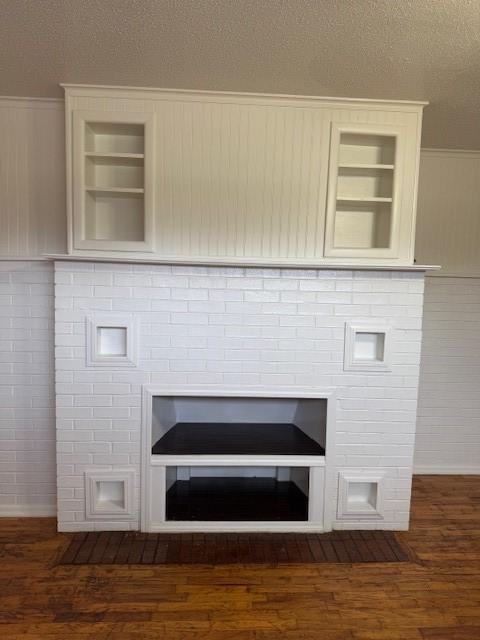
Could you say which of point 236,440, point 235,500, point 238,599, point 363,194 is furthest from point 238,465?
point 363,194

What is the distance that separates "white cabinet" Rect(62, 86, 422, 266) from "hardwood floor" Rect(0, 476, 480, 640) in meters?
Answer: 1.77

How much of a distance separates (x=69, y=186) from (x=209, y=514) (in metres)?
2.24

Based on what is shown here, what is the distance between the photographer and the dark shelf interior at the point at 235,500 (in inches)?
102

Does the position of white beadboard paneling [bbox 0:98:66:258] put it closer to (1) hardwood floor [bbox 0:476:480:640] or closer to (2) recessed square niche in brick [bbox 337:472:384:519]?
(1) hardwood floor [bbox 0:476:480:640]

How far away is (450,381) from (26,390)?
10.9 ft

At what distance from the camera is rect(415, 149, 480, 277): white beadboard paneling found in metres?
3.24

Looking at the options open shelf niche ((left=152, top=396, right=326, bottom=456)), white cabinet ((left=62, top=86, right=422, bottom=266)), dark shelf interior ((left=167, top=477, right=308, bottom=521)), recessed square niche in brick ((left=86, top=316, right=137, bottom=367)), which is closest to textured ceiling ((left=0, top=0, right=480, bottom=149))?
white cabinet ((left=62, top=86, right=422, bottom=266))

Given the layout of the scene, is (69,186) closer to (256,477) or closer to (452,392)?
(256,477)

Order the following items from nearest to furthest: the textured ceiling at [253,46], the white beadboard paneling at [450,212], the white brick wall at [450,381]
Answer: the textured ceiling at [253,46] → the white beadboard paneling at [450,212] → the white brick wall at [450,381]

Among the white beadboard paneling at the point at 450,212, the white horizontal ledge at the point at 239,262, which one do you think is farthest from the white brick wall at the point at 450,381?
the white horizontal ledge at the point at 239,262

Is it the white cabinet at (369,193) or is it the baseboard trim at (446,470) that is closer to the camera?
the white cabinet at (369,193)

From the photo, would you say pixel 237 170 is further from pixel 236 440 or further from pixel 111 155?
pixel 236 440

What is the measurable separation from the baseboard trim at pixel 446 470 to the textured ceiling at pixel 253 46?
9.07ft

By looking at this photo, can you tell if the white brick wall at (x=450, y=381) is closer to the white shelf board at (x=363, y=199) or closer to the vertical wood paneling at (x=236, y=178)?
the white shelf board at (x=363, y=199)
